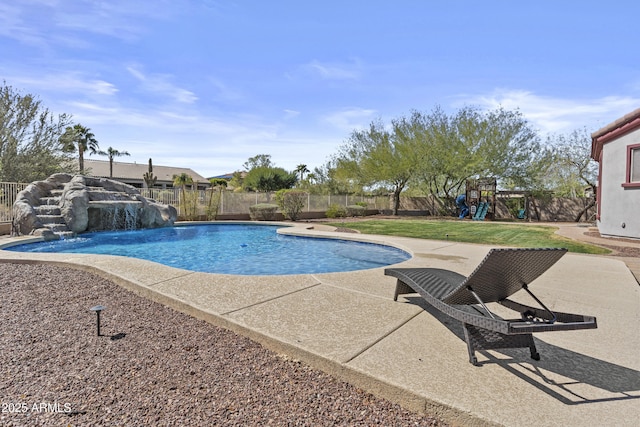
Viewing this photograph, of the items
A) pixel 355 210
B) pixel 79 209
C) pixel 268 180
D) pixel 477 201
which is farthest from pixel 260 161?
pixel 79 209

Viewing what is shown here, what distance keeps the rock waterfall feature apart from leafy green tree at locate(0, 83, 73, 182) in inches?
225

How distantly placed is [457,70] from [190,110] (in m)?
12.9

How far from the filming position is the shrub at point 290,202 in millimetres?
18828

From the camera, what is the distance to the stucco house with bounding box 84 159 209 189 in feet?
133

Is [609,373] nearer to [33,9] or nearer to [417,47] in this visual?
[417,47]

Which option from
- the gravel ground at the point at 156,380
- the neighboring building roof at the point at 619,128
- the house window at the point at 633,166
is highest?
the neighboring building roof at the point at 619,128

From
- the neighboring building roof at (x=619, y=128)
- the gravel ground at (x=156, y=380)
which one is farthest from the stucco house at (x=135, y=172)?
the gravel ground at (x=156, y=380)

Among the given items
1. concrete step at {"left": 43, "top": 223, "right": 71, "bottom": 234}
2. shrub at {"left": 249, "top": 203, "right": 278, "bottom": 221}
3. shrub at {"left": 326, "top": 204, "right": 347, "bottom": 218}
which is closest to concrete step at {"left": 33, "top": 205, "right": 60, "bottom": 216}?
concrete step at {"left": 43, "top": 223, "right": 71, "bottom": 234}

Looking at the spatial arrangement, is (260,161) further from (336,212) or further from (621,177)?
(621,177)

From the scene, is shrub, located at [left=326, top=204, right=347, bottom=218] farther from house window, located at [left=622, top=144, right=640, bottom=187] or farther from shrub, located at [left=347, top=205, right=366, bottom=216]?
house window, located at [left=622, top=144, right=640, bottom=187]

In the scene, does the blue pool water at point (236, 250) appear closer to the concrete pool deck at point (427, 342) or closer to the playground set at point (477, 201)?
the concrete pool deck at point (427, 342)

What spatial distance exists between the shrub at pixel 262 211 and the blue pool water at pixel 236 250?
17.4 feet

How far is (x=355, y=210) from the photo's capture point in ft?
78.9

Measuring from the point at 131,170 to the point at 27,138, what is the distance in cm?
2915
